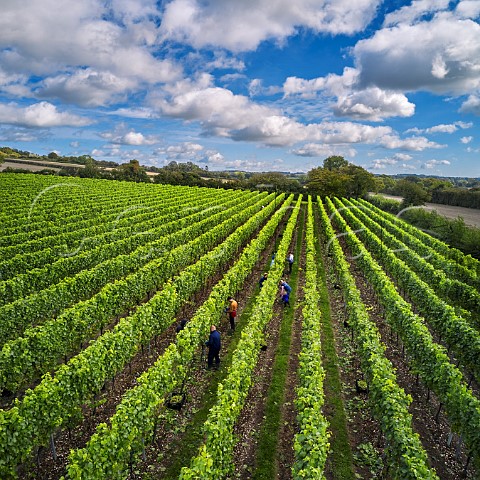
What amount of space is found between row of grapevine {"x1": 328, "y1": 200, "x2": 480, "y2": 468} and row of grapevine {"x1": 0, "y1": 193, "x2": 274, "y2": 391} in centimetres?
1096

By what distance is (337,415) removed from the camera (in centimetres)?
998

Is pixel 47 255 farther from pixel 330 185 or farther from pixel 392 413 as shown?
pixel 330 185

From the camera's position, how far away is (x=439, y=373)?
10016 mm

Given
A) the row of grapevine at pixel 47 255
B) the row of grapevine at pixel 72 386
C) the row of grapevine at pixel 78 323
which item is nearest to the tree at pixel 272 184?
the row of grapevine at pixel 47 255

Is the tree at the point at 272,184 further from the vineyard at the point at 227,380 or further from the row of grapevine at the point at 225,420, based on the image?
the row of grapevine at the point at 225,420

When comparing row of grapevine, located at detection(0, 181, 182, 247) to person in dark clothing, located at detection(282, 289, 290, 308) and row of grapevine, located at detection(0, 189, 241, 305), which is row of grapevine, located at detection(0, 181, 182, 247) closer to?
row of grapevine, located at detection(0, 189, 241, 305)

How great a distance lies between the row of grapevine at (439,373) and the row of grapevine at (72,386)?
889 cm

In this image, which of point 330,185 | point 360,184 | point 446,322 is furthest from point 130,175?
point 446,322

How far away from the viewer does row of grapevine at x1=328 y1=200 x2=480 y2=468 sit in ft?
27.2

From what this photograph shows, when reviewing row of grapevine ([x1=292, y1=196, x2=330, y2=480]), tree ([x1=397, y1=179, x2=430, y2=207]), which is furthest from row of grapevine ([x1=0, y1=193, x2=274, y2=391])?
tree ([x1=397, y1=179, x2=430, y2=207])

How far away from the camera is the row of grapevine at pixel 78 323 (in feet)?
32.5

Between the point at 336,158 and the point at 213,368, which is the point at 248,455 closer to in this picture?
the point at 213,368

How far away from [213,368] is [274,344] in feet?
9.23

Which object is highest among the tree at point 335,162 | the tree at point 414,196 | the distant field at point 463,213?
the tree at point 335,162
